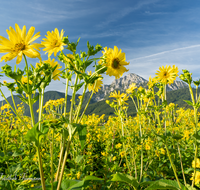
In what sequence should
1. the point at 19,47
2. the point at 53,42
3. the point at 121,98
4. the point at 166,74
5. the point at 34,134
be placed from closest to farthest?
the point at 34,134, the point at 19,47, the point at 53,42, the point at 166,74, the point at 121,98

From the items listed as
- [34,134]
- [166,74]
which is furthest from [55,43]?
[166,74]

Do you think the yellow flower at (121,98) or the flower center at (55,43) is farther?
the yellow flower at (121,98)

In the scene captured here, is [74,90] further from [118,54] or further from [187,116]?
[187,116]

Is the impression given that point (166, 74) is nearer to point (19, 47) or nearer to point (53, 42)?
point (53, 42)

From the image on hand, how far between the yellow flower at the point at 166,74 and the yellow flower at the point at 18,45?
2528mm

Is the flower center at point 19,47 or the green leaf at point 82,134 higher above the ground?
the flower center at point 19,47

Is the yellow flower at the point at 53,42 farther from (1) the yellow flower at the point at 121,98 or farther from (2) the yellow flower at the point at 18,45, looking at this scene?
(1) the yellow flower at the point at 121,98

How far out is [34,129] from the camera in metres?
0.98

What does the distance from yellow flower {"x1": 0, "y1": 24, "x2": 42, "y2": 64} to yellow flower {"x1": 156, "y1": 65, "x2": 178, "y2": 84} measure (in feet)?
8.30

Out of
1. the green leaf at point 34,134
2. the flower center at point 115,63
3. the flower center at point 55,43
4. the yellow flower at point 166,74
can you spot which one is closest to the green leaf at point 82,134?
the green leaf at point 34,134

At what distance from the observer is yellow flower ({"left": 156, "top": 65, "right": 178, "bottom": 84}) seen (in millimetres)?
2907

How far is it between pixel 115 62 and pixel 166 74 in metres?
1.98

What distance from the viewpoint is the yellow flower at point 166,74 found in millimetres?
2907

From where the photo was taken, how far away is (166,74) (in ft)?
10.0
